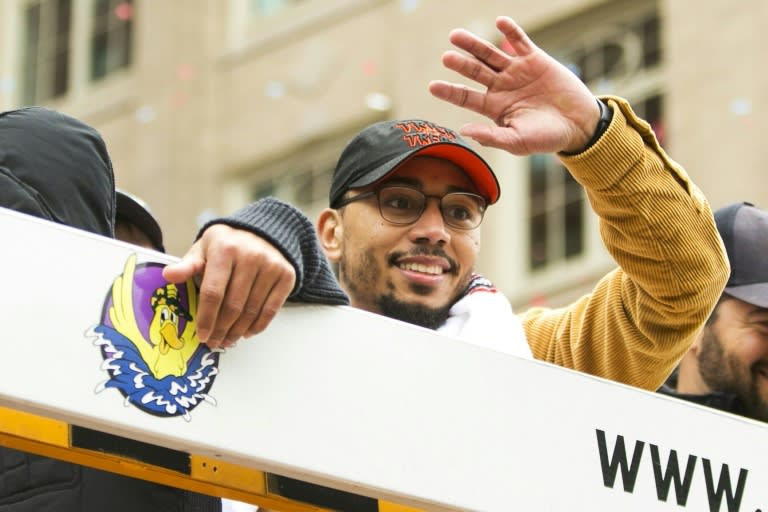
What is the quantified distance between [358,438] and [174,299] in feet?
1.13

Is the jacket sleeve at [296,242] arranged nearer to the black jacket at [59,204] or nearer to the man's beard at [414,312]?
the black jacket at [59,204]

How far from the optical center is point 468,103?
4.04 m

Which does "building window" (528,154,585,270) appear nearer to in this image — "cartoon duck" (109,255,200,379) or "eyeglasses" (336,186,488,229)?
"eyeglasses" (336,186,488,229)

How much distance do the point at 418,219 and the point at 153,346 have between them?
167cm

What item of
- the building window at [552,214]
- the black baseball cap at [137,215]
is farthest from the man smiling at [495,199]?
the building window at [552,214]

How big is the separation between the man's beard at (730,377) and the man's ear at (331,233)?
113cm

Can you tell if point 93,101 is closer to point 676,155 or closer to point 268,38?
point 268,38

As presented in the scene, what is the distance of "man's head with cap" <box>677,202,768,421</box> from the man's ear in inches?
41.4

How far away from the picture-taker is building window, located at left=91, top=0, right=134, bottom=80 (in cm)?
1872

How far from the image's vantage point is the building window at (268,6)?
56.5 ft

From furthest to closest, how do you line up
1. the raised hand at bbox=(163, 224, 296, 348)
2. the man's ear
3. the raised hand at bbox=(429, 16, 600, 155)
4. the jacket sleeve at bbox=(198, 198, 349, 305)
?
the man's ear, the raised hand at bbox=(429, 16, 600, 155), the jacket sleeve at bbox=(198, 198, 349, 305), the raised hand at bbox=(163, 224, 296, 348)

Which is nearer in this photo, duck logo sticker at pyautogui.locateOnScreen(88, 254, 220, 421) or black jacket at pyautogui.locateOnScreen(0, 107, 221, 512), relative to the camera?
duck logo sticker at pyautogui.locateOnScreen(88, 254, 220, 421)

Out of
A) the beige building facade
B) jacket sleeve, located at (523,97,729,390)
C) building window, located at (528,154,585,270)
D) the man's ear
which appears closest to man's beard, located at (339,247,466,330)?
the man's ear

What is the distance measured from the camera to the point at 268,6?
17.5 m
